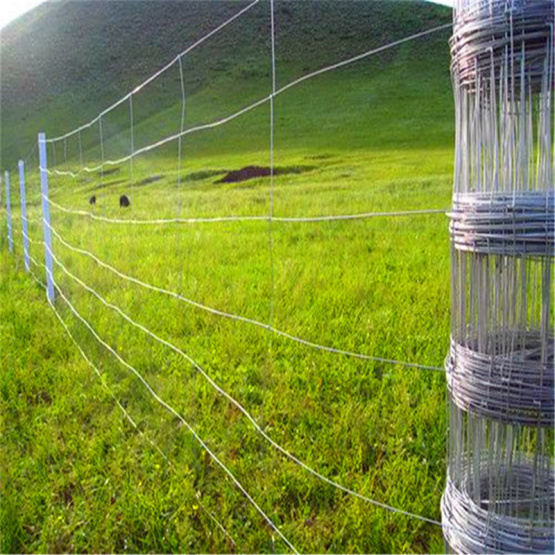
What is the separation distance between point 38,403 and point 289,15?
1250 cm

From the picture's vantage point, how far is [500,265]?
111cm

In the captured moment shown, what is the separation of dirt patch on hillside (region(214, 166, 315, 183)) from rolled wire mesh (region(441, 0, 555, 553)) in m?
9.91

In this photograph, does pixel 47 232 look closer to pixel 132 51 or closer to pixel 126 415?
pixel 126 415

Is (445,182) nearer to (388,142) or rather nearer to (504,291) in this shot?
(388,142)

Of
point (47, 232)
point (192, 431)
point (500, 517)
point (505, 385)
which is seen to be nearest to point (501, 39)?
point (505, 385)

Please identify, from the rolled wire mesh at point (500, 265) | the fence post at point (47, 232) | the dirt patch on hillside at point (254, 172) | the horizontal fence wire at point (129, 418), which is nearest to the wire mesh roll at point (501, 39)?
the rolled wire mesh at point (500, 265)

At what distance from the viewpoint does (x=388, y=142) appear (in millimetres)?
12258

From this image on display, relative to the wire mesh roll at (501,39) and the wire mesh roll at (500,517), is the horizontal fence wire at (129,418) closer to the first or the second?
the wire mesh roll at (500,517)

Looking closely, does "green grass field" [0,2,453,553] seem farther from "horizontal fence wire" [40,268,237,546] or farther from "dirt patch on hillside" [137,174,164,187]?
"dirt patch on hillside" [137,174,164,187]

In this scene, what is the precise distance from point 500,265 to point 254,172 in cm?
1178

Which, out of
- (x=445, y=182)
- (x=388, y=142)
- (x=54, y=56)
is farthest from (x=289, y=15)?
(x=54, y=56)

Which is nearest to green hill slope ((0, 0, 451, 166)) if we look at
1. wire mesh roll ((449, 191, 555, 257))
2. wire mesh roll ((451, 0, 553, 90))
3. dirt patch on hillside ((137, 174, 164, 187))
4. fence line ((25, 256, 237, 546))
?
dirt patch on hillside ((137, 174, 164, 187))

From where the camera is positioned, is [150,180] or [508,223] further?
[150,180]

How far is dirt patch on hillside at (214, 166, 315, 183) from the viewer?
440 inches
